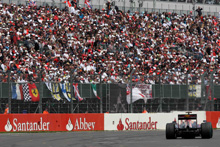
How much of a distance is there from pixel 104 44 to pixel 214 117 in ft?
37.4

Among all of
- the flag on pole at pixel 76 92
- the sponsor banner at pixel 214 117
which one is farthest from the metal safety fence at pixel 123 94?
the sponsor banner at pixel 214 117

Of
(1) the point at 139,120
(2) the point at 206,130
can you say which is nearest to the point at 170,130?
(2) the point at 206,130

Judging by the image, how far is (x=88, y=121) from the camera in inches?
1115

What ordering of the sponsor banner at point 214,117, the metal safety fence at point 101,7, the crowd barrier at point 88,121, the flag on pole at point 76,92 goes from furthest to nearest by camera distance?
the metal safety fence at point 101,7 → the sponsor banner at point 214,117 → the flag on pole at point 76,92 → the crowd barrier at point 88,121

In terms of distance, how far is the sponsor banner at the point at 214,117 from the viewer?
2945 centimetres

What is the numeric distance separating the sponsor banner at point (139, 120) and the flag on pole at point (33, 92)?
11.4ft

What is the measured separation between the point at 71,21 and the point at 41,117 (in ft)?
44.5

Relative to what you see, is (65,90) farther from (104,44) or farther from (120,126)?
(104,44)

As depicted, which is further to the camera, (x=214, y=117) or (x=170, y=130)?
(x=214, y=117)

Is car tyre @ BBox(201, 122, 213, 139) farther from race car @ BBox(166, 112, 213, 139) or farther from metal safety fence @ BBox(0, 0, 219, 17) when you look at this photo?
metal safety fence @ BBox(0, 0, 219, 17)

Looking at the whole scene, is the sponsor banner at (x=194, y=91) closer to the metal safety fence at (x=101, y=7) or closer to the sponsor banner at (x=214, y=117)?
the sponsor banner at (x=214, y=117)

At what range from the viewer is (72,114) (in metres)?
27.9

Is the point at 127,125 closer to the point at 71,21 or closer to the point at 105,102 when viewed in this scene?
the point at 105,102

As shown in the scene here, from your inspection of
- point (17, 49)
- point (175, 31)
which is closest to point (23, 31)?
point (17, 49)
